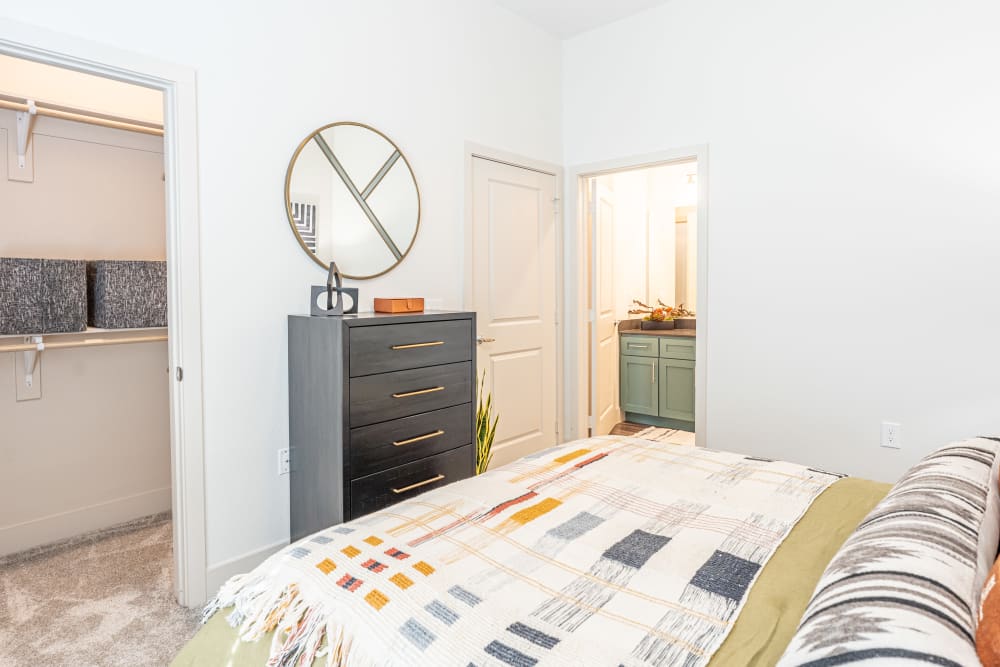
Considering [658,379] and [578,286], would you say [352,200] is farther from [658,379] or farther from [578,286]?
[658,379]

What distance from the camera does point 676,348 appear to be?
4836 millimetres

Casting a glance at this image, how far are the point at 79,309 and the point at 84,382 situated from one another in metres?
0.43

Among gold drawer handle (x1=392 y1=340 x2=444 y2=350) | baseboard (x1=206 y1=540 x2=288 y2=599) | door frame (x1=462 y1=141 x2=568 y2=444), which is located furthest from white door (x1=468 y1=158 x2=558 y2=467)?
baseboard (x1=206 y1=540 x2=288 y2=599)

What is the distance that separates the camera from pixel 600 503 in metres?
1.47

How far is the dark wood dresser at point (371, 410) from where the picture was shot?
2223 millimetres

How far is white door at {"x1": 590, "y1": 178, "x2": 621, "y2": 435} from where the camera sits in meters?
4.14

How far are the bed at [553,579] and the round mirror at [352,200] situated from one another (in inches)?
59.1

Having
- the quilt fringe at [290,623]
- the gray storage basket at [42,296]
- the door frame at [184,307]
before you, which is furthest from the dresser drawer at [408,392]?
the gray storage basket at [42,296]

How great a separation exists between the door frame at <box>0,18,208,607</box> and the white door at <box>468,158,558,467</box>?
155cm

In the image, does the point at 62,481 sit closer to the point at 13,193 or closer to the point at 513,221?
the point at 13,193

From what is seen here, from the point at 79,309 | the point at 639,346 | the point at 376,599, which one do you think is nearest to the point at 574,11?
the point at 639,346

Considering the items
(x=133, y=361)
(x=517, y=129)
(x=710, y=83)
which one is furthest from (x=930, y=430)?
(x=133, y=361)

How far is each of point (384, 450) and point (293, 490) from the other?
1.66 feet

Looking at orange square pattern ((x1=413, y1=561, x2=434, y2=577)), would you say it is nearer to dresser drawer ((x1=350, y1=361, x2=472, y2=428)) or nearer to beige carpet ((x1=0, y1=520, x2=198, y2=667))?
dresser drawer ((x1=350, y1=361, x2=472, y2=428))
